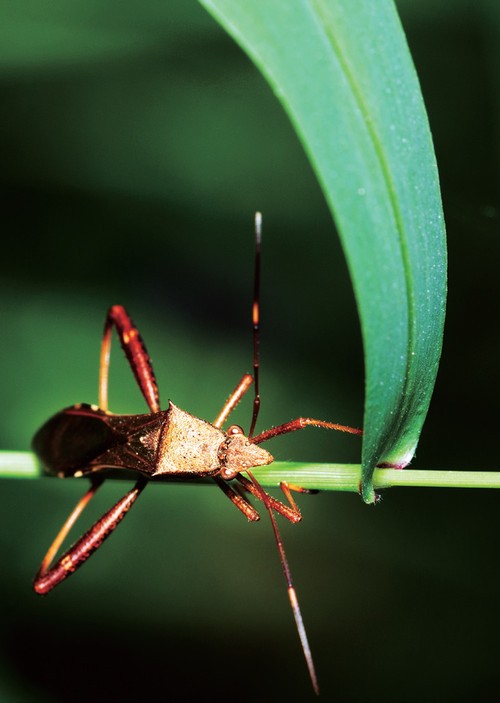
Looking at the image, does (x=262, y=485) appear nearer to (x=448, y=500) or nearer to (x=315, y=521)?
(x=315, y=521)

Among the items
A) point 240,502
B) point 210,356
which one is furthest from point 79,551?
point 210,356

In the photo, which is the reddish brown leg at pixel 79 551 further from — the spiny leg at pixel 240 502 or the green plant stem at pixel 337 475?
the green plant stem at pixel 337 475

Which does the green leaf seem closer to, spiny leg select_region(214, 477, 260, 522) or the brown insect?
the brown insect

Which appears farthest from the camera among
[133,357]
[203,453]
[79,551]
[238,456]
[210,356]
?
[210,356]

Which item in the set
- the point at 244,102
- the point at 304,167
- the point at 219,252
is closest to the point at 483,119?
the point at 304,167

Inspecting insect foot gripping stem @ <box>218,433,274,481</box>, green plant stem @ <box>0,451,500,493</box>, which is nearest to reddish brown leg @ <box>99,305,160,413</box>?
insect foot gripping stem @ <box>218,433,274,481</box>

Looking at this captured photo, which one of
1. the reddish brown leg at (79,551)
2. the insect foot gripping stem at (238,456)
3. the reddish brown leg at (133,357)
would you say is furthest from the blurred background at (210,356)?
the insect foot gripping stem at (238,456)

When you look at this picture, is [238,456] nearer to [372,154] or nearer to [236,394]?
[236,394]
